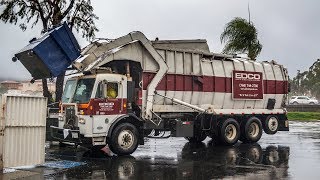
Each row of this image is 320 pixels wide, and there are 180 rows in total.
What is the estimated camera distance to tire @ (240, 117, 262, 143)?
1792 centimetres

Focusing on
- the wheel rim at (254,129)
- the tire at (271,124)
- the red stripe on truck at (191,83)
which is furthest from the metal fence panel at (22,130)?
the tire at (271,124)

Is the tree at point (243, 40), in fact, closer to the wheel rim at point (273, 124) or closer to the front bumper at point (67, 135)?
the wheel rim at point (273, 124)

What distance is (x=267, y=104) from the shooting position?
1922 cm

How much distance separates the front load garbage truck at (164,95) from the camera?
1339 centimetres

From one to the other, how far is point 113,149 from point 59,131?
6.25ft

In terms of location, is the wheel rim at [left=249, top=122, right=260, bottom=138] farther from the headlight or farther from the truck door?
the headlight

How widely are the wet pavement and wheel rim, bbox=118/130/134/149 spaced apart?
0.46 metres

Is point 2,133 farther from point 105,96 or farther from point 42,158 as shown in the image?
point 105,96

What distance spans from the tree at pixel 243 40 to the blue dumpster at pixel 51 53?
17436mm

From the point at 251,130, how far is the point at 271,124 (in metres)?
1.35

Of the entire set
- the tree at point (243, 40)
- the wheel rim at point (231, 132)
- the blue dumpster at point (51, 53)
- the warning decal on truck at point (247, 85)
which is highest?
the tree at point (243, 40)

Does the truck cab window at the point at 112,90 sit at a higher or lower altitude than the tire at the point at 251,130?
higher

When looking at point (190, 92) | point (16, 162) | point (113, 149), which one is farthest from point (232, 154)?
point (16, 162)

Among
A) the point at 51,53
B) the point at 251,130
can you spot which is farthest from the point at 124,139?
the point at 251,130
